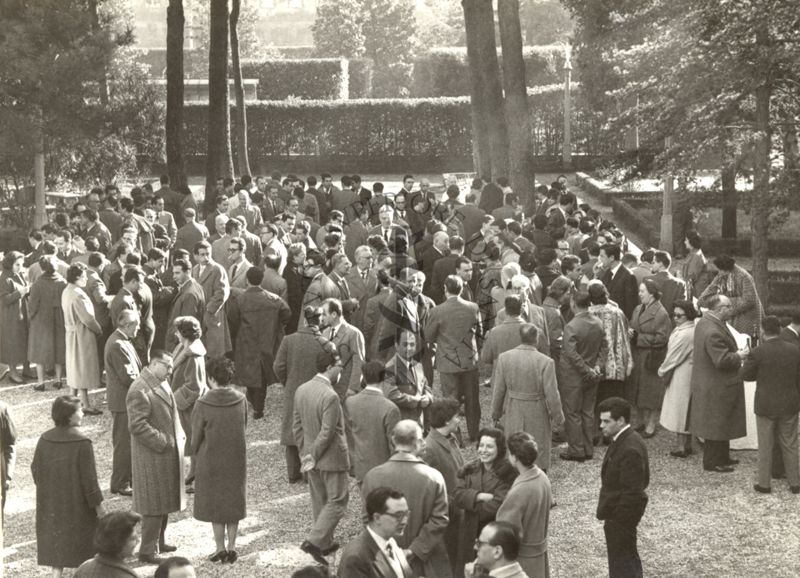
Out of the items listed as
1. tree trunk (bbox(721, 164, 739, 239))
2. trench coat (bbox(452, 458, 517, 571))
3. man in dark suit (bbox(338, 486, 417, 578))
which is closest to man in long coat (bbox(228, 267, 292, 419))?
trench coat (bbox(452, 458, 517, 571))

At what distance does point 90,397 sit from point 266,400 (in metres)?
2.21

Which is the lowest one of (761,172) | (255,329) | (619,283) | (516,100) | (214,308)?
(255,329)

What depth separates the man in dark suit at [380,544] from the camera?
21.8 feet

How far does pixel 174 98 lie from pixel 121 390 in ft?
55.3

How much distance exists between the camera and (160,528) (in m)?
9.96

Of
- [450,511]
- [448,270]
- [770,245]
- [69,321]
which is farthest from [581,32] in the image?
[450,511]

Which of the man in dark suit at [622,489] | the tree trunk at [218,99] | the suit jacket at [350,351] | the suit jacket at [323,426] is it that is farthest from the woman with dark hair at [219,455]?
the tree trunk at [218,99]

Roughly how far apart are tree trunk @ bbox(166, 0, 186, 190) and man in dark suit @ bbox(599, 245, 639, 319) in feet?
49.1

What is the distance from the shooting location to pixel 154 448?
9727 mm

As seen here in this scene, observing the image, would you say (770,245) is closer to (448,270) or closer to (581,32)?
(581,32)

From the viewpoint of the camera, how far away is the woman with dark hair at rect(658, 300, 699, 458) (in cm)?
1235

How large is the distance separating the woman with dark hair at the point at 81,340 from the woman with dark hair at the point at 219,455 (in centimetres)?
478

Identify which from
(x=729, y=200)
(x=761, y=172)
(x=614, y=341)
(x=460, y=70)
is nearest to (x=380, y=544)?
(x=614, y=341)

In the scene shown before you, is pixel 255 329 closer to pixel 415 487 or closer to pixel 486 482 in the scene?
pixel 486 482
